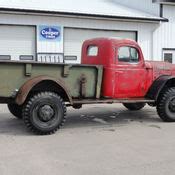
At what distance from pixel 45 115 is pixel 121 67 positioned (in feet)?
7.60

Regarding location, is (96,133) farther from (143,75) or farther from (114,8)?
(114,8)

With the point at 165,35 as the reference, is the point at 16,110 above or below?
below

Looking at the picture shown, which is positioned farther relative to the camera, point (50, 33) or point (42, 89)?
point (50, 33)

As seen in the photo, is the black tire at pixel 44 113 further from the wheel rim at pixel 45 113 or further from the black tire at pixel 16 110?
the black tire at pixel 16 110

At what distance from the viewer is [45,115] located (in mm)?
9469

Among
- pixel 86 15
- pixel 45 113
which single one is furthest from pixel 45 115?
pixel 86 15

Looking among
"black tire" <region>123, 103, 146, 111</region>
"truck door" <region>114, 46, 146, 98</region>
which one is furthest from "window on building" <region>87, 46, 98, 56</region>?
"black tire" <region>123, 103, 146, 111</region>

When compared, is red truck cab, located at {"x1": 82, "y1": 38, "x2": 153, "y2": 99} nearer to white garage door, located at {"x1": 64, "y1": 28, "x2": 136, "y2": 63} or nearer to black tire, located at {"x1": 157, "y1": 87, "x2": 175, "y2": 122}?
black tire, located at {"x1": 157, "y1": 87, "x2": 175, "y2": 122}

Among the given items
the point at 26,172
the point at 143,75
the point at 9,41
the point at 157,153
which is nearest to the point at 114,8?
the point at 9,41

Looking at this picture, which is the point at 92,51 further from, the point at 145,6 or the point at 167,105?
the point at 145,6

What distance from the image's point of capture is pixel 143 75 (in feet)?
36.2

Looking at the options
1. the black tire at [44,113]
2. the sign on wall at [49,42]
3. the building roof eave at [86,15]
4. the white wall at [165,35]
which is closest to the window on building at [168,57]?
the white wall at [165,35]

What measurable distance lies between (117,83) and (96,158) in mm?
3486

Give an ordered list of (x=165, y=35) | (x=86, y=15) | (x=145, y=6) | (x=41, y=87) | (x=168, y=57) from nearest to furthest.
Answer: (x=41, y=87) → (x=86, y=15) → (x=165, y=35) → (x=168, y=57) → (x=145, y=6)
